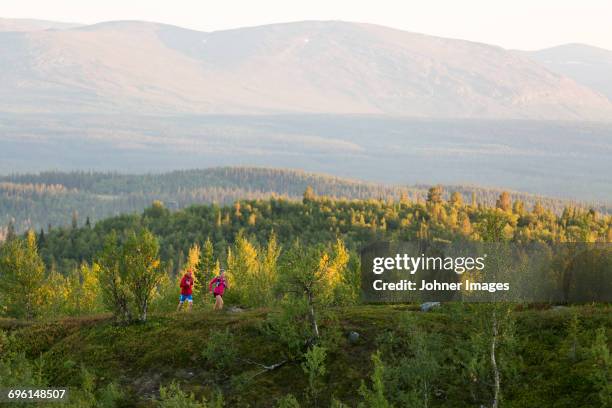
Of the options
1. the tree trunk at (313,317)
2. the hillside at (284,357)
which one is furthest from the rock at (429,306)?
the tree trunk at (313,317)

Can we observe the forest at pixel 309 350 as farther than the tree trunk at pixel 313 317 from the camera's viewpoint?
No

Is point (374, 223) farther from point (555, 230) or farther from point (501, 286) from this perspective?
point (501, 286)

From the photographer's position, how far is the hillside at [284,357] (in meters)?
36.9

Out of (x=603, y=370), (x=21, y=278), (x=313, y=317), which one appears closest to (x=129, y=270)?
(x=313, y=317)

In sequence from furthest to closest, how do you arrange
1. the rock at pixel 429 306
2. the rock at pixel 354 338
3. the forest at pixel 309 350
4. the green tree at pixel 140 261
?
the green tree at pixel 140 261, the rock at pixel 429 306, the rock at pixel 354 338, the forest at pixel 309 350

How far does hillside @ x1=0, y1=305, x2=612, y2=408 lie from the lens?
3688cm

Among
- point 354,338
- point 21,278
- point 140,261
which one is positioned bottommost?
point 21,278

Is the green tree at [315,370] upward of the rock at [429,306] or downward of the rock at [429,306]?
downward

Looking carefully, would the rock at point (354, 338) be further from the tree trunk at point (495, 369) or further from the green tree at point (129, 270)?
the green tree at point (129, 270)

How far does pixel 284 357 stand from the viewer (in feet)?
135

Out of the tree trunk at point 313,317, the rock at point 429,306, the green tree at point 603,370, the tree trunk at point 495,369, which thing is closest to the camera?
the green tree at point 603,370

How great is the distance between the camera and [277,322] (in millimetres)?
42094

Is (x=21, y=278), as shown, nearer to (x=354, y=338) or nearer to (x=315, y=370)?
(x=354, y=338)

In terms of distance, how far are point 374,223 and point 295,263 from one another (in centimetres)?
15348
